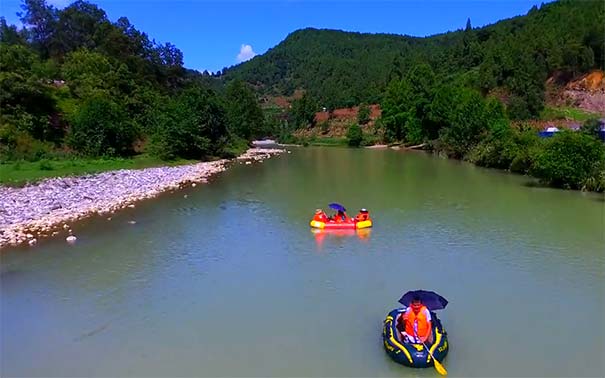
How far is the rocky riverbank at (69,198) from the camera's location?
898 inches

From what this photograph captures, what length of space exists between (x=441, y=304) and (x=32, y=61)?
53002 millimetres

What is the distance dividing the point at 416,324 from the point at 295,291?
525 cm

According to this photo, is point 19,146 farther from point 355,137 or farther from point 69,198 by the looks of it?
point 355,137

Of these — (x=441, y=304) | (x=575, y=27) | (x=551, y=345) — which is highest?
(x=575, y=27)

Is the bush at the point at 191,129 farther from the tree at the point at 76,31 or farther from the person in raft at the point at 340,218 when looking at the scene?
the person in raft at the point at 340,218

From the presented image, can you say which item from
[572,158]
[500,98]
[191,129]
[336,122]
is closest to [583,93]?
[500,98]

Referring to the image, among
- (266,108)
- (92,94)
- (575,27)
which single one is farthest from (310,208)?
(266,108)

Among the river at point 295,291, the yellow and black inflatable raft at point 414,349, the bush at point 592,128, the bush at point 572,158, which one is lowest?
the river at point 295,291

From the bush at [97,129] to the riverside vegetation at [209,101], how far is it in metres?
0.10

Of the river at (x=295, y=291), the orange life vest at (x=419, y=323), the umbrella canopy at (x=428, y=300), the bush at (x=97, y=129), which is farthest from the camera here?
the bush at (x=97, y=129)

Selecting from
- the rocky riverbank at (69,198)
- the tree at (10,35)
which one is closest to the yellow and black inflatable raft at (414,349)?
the rocky riverbank at (69,198)

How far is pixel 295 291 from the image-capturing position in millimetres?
15961

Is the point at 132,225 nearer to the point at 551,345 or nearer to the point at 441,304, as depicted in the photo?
the point at 441,304

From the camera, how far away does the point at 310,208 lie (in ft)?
96.1
